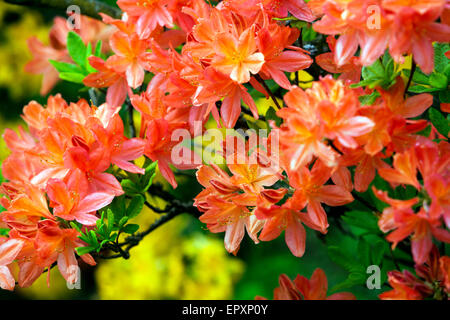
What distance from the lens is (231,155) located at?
0.85m

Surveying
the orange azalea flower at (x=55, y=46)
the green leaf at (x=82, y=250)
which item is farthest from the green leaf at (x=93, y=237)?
the orange azalea flower at (x=55, y=46)

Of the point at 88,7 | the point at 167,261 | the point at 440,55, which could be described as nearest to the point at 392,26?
the point at 440,55

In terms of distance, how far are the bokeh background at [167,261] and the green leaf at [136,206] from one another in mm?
720

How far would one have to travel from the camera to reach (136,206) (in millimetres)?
977

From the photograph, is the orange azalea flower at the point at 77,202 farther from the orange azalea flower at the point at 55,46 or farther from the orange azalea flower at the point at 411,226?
the orange azalea flower at the point at 55,46

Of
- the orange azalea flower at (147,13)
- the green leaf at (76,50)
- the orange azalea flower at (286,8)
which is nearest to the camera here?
the orange azalea flower at (286,8)

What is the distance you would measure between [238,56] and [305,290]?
1.45 ft

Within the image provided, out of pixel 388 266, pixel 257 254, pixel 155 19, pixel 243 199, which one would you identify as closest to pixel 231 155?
pixel 243 199

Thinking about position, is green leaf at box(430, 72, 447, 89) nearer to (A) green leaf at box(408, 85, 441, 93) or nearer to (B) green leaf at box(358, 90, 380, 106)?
(A) green leaf at box(408, 85, 441, 93)

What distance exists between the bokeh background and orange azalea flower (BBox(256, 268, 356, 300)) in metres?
0.49

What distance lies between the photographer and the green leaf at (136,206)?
0.97m

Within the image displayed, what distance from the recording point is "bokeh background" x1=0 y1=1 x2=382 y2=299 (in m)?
1.85
